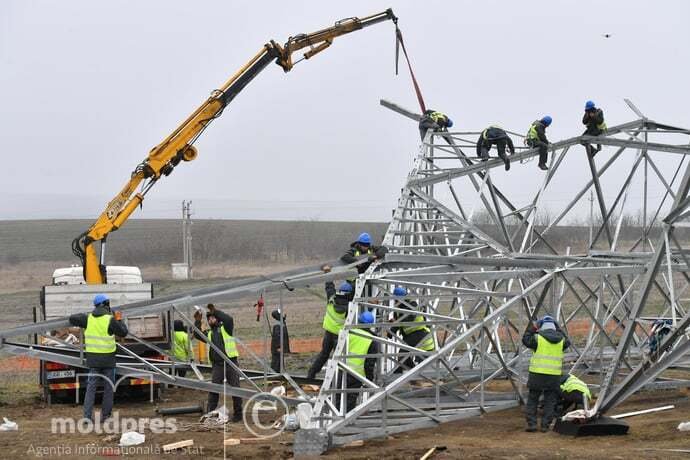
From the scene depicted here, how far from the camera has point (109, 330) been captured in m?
14.2

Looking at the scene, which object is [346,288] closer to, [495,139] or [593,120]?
[495,139]

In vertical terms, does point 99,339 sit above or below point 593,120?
below

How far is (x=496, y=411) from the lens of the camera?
14.7 m

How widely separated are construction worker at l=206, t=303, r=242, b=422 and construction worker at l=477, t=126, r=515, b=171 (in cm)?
625

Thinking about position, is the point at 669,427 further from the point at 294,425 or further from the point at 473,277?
the point at 294,425

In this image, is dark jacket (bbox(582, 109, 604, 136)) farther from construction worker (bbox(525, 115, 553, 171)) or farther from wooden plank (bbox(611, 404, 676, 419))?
wooden plank (bbox(611, 404, 676, 419))

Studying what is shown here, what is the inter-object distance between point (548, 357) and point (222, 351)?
493 centimetres

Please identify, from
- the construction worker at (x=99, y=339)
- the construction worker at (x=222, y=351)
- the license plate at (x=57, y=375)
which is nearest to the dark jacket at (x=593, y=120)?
the construction worker at (x=222, y=351)

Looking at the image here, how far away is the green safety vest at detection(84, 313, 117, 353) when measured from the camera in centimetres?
1430

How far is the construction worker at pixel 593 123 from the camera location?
17.9 meters

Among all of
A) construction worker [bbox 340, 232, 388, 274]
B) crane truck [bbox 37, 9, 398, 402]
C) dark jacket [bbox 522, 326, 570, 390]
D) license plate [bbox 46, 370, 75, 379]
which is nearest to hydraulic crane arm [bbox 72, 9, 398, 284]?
crane truck [bbox 37, 9, 398, 402]

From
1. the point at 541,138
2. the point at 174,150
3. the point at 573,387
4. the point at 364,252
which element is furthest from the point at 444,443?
the point at 174,150

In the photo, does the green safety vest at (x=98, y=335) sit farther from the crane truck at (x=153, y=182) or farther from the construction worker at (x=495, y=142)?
the construction worker at (x=495, y=142)

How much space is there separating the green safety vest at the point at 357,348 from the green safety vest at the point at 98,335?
3.60 meters
